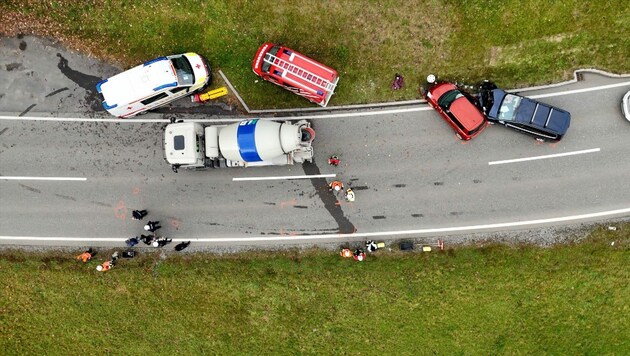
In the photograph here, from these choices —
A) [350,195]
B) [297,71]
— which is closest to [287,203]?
[350,195]

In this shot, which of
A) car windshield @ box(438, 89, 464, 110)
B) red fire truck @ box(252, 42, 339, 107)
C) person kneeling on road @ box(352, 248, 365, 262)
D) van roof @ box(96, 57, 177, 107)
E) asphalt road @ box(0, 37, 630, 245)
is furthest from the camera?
asphalt road @ box(0, 37, 630, 245)

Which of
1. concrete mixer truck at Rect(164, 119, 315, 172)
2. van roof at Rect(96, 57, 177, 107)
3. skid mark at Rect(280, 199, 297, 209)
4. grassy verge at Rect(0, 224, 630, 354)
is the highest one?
van roof at Rect(96, 57, 177, 107)

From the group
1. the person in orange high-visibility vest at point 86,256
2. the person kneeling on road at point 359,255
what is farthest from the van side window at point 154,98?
the person kneeling on road at point 359,255

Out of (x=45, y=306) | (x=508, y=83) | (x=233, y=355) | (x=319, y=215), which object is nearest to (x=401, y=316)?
(x=319, y=215)

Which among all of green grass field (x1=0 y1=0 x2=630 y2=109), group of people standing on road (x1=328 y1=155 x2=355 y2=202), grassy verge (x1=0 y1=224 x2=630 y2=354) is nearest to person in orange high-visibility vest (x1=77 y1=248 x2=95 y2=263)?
grassy verge (x1=0 y1=224 x2=630 y2=354)

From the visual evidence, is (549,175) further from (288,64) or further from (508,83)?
(288,64)

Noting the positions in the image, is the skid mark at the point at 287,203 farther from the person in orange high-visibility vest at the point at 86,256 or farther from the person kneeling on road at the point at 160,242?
the person in orange high-visibility vest at the point at 86,256

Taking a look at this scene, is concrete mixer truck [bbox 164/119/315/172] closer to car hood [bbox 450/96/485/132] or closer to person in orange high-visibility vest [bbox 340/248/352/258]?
person in orange high-visibility vest [bbox 340/248/352/258]
